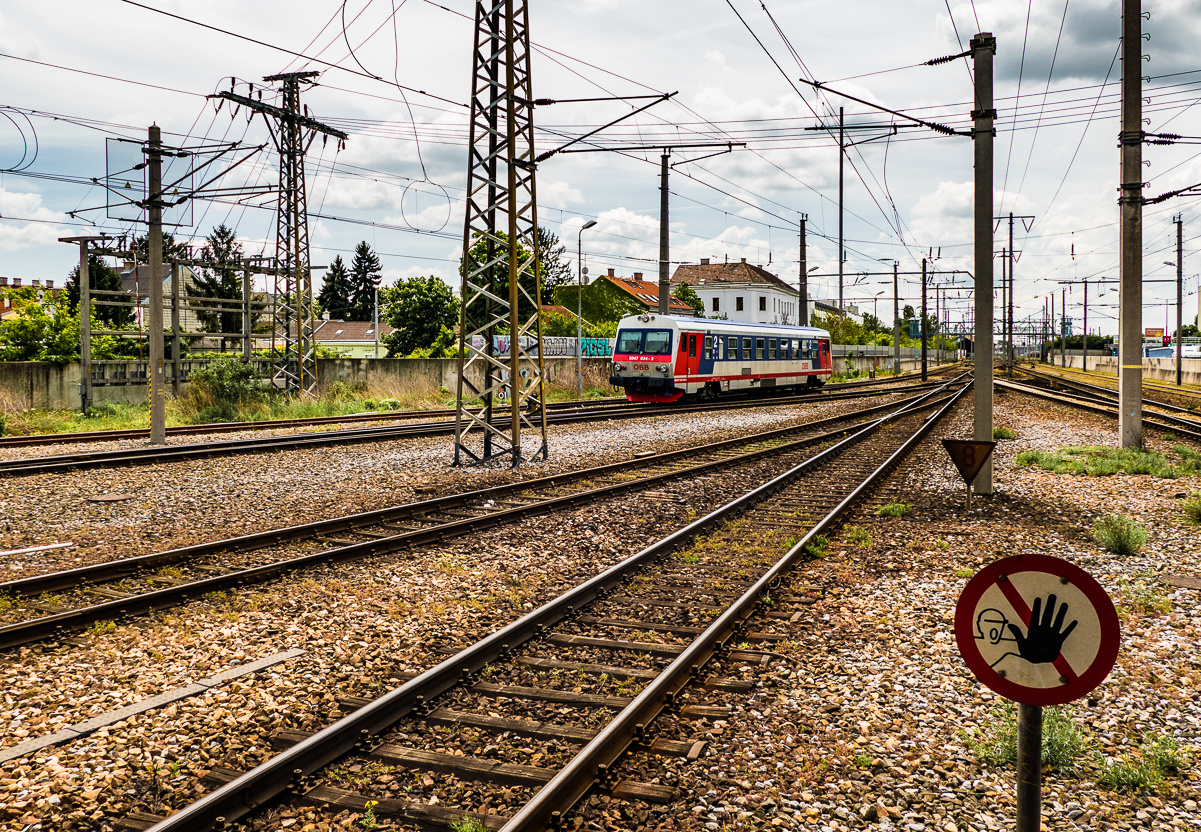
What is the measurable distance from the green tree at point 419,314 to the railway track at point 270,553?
6355cm

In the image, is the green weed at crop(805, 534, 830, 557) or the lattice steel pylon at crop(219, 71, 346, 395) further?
the lattice steel pylon at crop(219, 71, 346, 395)

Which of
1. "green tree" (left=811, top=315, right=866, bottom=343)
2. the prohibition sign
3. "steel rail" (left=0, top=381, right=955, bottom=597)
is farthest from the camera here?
"green tree" (left=811, top=315, right=866, bottom=343)

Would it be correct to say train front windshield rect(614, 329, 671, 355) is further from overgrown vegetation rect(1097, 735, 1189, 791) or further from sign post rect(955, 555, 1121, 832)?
sign post rect(955, 555, 1121, 832)

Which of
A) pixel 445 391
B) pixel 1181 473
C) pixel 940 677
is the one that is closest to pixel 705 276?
pixel 445 391

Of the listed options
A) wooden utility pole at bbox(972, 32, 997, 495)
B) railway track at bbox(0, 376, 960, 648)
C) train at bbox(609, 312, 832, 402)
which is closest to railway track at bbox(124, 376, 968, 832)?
railway track at bbox(0, 376, 960, 648)

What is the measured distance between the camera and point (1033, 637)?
275 cm

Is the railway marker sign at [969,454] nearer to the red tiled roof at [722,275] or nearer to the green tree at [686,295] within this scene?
the green tree at [686,295]

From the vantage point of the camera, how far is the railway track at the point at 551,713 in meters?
4.04

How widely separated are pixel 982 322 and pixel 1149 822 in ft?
28.0

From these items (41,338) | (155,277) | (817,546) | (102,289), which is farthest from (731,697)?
(102,289)

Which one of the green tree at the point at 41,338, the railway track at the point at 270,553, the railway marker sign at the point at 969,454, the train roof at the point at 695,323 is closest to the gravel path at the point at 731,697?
the railway track at the point at 270,553

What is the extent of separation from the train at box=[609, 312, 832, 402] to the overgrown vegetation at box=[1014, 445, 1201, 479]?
14.2m

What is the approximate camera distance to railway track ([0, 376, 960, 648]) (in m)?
6.91

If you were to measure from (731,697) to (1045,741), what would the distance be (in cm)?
169
